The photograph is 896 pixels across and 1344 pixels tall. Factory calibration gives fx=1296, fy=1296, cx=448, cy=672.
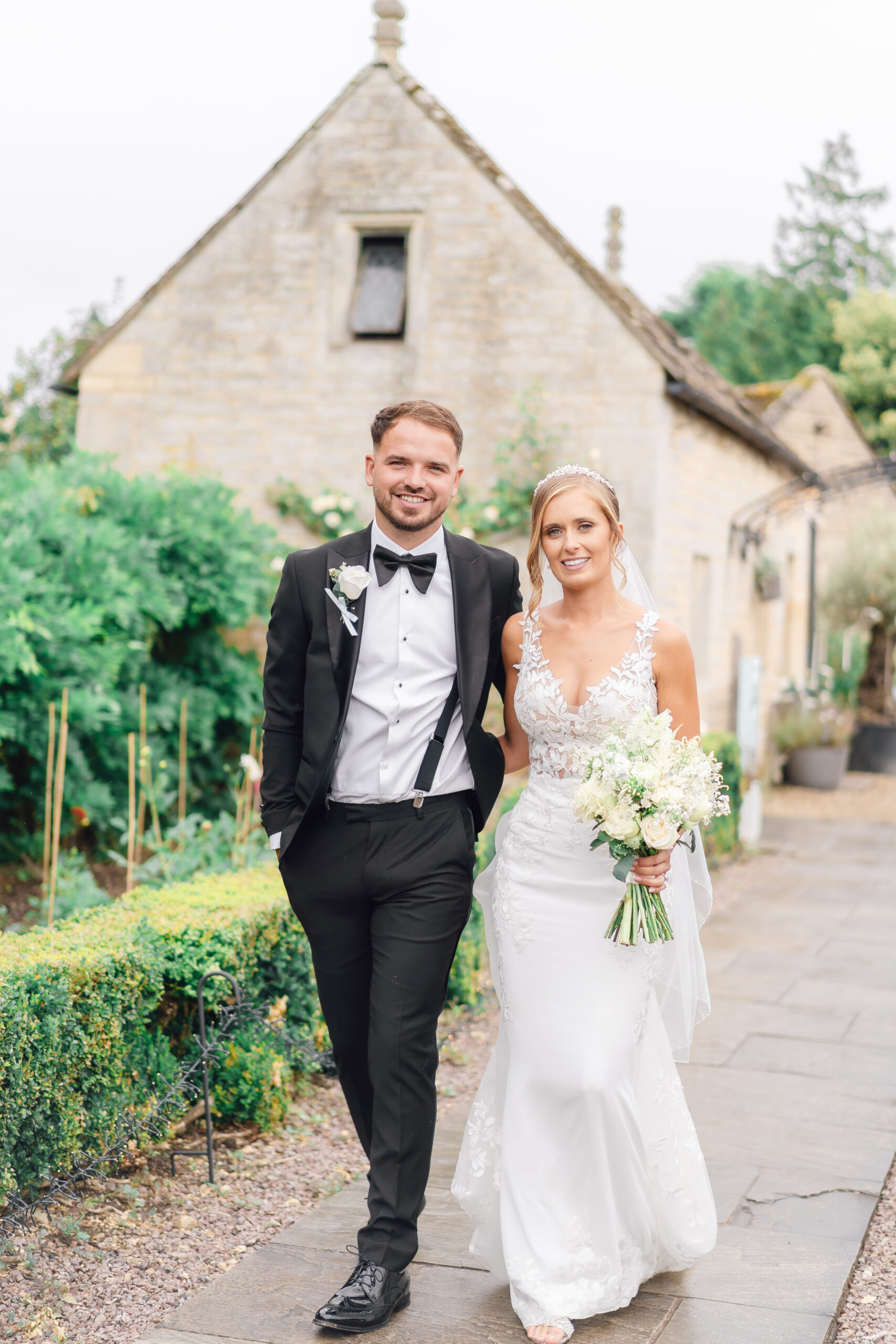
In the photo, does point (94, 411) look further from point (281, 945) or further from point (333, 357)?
point (281, 945)

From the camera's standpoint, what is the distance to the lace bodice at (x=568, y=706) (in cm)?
328

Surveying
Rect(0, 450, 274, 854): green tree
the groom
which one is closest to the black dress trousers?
the groom

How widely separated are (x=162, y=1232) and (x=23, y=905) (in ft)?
13.3

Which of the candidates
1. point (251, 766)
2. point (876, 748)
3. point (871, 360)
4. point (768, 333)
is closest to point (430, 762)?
point (251, 766)

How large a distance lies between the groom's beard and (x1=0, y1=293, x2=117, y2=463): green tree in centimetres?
1516

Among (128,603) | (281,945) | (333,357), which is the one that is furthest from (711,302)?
(281,945)

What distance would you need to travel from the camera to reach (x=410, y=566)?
10.8ft

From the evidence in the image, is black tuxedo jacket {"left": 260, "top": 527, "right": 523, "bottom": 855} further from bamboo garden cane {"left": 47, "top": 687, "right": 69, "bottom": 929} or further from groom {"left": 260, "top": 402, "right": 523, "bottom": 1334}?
bamboo garden cane {"left": 47, "top": 687, "right": 69, "bottom": 929}

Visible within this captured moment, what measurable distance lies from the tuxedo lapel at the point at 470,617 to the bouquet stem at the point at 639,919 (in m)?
0.57

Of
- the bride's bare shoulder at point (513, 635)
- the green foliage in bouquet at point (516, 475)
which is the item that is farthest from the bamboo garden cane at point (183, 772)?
the bride's bare shoulder at point (513, 635)

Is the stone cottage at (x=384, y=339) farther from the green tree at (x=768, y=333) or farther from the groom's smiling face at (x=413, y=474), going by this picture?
the green tree at (x=768, y=333)

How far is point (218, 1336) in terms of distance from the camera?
119 inches

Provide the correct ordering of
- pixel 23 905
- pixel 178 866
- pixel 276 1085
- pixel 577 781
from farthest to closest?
pixel 23 905 → pixel 178 866 → pixel 276 1085 → pixel 577 781

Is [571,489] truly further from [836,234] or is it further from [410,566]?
[836,234]
